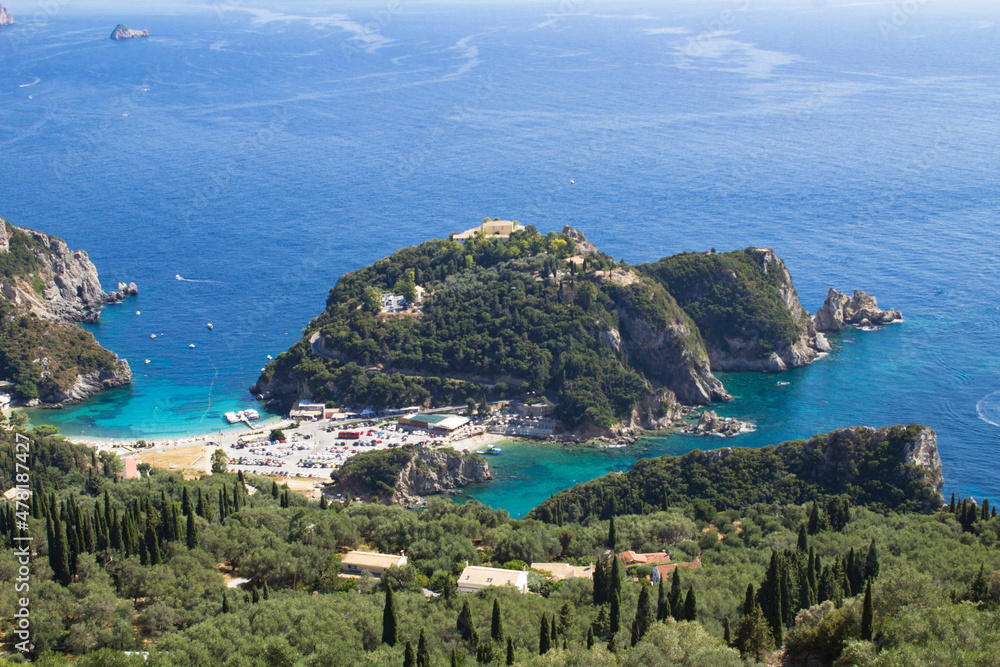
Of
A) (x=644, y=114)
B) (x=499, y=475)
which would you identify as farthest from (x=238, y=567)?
(x=644, y=114)

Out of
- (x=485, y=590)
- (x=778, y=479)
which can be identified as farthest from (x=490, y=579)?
(x=778, y=479)

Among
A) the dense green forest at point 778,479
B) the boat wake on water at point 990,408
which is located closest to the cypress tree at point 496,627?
the dense green forest at point 778,479

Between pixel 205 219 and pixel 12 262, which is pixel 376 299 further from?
pixel 205 219

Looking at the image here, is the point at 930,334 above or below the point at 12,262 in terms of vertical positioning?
below

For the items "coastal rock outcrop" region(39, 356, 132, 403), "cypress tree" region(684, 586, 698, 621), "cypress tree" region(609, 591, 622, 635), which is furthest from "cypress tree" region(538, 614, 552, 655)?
"coastal rock outcrop" region(39, 356, 132, 403)

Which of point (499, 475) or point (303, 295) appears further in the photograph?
point (303, 295)

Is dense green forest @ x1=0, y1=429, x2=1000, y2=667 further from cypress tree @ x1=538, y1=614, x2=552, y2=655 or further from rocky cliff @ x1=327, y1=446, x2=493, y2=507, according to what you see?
rocky cliff @ x1=327, y1=446, x2=493, y2=507

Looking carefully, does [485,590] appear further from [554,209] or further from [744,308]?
[554,209]
